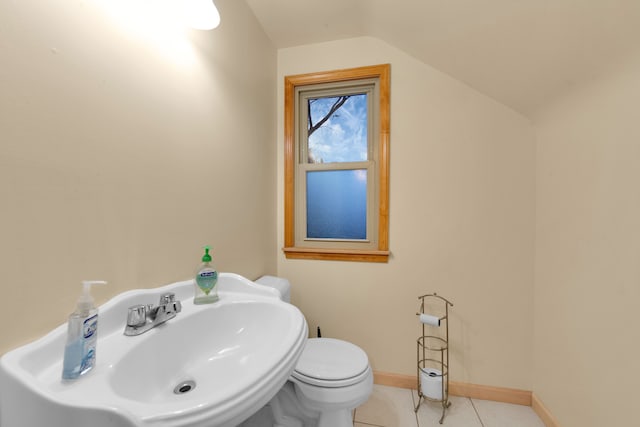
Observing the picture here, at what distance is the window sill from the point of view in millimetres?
1670

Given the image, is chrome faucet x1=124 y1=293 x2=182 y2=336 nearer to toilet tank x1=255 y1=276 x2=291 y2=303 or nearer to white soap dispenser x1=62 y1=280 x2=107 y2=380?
white soap dispenser x1=62 y1=280 x2=107 y2=380

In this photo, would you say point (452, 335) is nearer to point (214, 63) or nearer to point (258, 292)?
point (258, 292)

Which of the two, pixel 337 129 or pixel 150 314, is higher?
pixel 337 129

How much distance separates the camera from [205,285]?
0.95m

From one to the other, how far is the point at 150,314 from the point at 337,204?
1.29 metres

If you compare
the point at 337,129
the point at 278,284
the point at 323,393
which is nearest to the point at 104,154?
the point at 278,284

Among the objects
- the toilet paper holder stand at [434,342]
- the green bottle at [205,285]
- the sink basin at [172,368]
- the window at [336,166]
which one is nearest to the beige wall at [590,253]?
the toilet paper holder stand at [434,342]

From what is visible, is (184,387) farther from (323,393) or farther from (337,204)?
(337,204)

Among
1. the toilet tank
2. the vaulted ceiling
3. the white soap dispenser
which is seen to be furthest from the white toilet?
the vaulted ceiling

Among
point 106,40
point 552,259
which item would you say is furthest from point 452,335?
point 106,40

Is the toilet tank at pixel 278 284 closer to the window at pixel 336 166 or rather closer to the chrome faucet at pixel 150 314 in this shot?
the window at pixel 336 166

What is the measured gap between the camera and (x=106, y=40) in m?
0.72

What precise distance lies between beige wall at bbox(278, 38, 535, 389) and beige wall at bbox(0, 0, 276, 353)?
91 centimetres

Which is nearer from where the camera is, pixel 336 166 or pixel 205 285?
pixel 205 285
